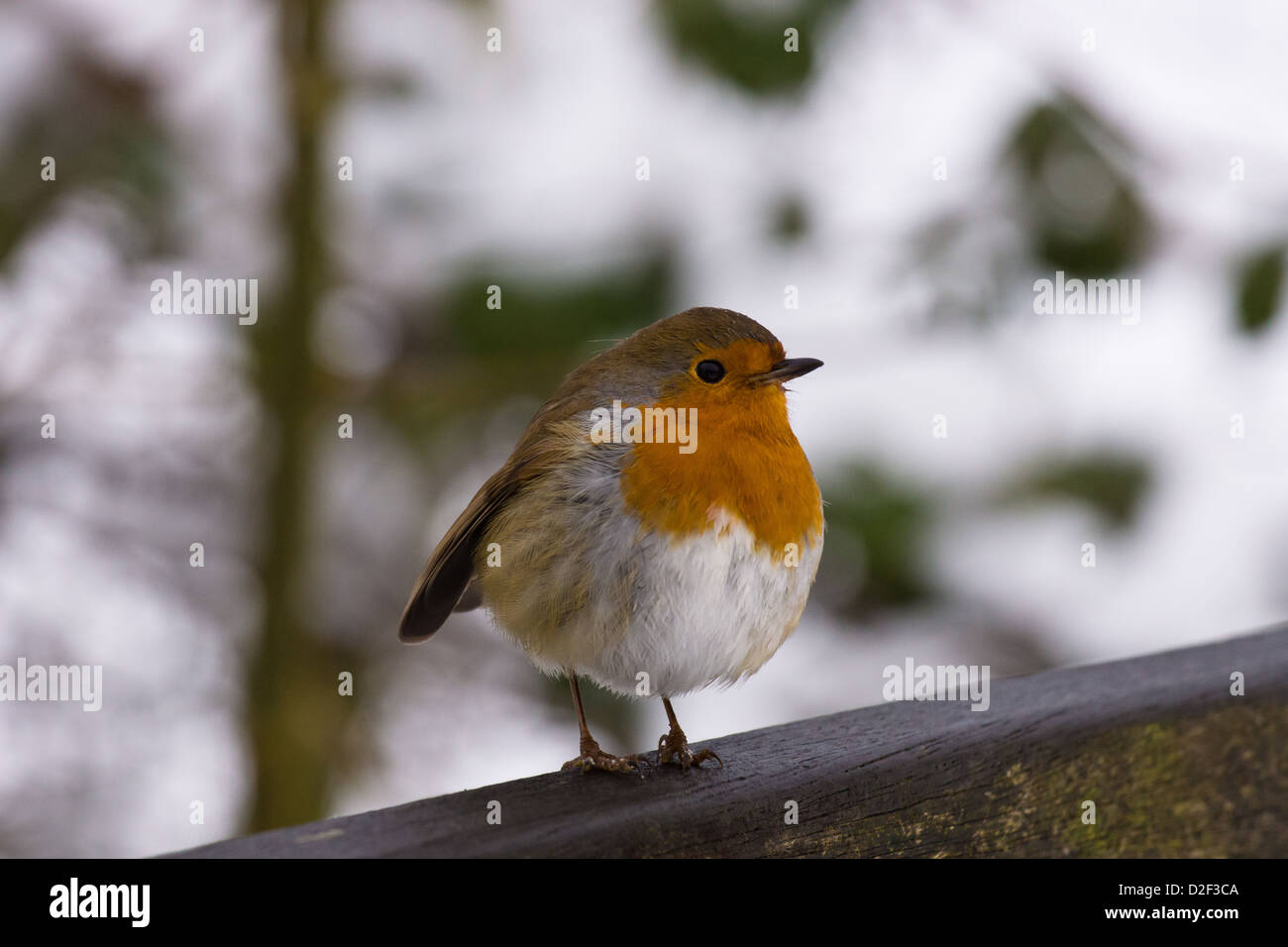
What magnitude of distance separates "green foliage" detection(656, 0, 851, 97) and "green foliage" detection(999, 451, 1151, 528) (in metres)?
1.19

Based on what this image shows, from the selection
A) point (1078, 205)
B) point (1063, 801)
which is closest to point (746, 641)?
point (1063, 801)

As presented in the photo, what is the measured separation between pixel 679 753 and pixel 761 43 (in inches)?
70.2

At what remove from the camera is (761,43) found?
3.16m


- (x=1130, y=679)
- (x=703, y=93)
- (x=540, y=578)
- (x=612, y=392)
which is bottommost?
(x=1130, y=679)

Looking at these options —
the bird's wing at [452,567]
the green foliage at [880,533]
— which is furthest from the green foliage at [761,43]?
the bird's wing at [452,567]

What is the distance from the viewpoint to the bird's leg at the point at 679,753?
2053 millimetres

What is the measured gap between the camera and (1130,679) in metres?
2.19

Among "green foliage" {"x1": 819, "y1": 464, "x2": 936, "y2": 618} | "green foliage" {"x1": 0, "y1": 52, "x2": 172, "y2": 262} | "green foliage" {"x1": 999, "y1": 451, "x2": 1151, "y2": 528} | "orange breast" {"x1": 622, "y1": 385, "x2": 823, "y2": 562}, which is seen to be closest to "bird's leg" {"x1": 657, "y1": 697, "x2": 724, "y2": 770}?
"orange breast" {"x1": 622, "y1": 385, "x2": 823, "y2": 562}

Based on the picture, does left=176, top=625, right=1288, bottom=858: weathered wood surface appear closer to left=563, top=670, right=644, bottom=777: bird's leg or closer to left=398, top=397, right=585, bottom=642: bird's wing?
left=563, top=670, right=644, bottom=777: bird's leg

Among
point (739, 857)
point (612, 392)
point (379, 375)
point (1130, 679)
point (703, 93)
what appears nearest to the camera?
point (739, 857)

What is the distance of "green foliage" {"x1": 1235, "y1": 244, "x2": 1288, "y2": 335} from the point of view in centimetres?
296

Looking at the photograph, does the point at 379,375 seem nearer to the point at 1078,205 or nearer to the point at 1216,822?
the point at 1078,205

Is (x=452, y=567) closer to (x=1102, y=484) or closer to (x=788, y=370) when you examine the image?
(x=788, y=370)
